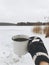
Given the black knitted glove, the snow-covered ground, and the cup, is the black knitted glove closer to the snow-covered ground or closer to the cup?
the cup

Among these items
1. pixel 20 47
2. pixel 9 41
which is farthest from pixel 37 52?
pixel 9 41

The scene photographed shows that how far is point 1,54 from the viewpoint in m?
0.79

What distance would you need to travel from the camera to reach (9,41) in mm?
914

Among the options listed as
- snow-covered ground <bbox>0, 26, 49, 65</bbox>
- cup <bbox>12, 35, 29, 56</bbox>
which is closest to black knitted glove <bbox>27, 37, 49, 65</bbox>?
cup <bbox>12, 35, 29, 56</bbox>

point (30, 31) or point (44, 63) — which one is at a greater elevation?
point (44, 63)

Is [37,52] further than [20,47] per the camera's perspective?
No

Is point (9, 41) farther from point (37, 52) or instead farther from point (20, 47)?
point (37, 52)

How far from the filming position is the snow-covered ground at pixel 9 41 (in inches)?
28.9

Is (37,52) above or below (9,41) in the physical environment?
above
